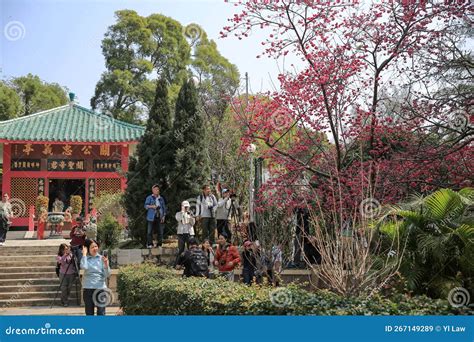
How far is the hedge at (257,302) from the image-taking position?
6.27 metres

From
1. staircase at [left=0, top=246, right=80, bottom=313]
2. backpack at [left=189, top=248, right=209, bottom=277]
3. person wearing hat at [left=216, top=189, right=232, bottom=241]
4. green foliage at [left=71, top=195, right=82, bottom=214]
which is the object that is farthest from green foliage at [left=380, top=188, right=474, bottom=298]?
green foliage at [left=71, top=195, right=82, bottom=214]

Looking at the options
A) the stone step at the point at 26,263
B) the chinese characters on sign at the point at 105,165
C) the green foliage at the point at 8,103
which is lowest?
the stone step at the point at 26,263

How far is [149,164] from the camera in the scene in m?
14.8

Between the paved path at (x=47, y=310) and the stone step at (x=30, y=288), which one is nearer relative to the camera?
the paved path at (x=47, y=310)

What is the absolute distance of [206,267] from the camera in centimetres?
1042

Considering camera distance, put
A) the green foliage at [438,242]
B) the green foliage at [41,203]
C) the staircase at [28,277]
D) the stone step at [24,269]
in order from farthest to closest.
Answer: the green foliage at [41,203] < the stone step at [24,269] < the staircase at [28,277] < the green foliage at [438,242]

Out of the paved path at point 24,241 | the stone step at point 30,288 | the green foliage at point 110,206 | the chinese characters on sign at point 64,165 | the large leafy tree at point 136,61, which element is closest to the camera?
the stone step at point 30,288

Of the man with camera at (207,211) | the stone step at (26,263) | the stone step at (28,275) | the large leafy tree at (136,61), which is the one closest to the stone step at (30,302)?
the stone step at (28,275)

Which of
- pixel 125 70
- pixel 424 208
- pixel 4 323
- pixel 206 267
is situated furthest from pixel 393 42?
pixel 125 70

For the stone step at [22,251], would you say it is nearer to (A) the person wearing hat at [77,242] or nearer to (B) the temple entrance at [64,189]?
(A) the person wearing hat at [77,242]

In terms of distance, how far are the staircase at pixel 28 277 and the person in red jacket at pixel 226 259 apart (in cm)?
401

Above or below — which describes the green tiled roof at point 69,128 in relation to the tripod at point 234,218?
above

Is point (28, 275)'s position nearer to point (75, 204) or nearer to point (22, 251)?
point (22, 251)

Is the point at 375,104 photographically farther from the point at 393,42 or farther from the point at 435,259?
the point at 435,259
